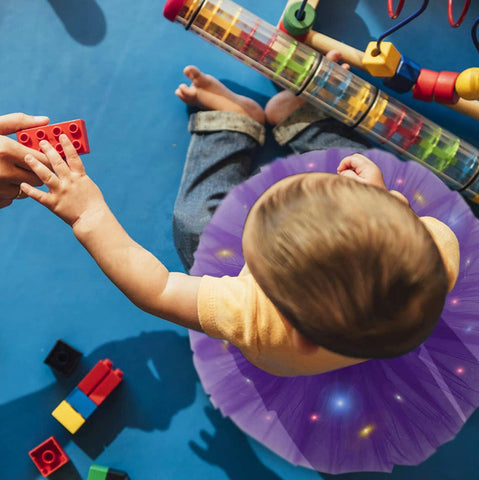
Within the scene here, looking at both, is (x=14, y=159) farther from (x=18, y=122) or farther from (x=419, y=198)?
(x=419, y=198)

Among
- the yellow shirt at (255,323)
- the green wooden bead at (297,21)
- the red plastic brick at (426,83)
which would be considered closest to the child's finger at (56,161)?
the yellow shirt at (255,323)

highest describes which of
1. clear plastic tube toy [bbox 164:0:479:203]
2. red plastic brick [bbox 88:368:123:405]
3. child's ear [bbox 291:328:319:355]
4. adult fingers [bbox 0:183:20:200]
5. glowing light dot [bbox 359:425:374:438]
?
clear plastic tube toy [bbox 164:0:479:203]

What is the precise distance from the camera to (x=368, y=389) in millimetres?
513

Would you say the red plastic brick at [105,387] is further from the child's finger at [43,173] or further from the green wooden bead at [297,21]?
the green wooden bead at [297,21]

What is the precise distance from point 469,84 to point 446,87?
0.03 m

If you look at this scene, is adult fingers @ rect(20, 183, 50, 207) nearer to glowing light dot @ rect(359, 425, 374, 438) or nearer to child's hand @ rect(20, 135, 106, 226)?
child's hand @ rect(20, 135, 106, 226)

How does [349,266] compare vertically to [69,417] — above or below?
above

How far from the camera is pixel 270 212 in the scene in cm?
33

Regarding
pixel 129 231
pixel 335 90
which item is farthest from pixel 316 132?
pixel 129 231

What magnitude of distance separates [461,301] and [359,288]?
0.28m

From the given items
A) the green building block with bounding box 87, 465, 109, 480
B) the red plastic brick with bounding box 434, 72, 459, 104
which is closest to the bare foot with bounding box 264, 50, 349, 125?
the red plastic brick with bounding box 434, 72, 459, 104

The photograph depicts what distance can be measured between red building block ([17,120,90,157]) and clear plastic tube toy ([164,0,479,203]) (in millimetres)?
249

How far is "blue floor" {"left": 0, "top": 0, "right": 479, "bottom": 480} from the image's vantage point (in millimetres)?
669

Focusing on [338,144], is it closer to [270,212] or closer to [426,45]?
[426,45]
